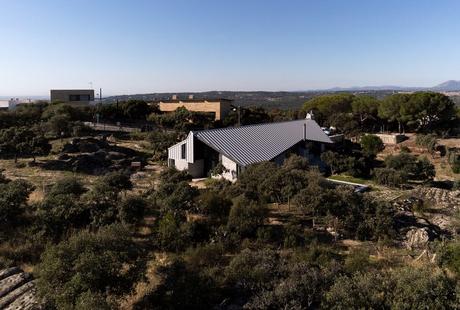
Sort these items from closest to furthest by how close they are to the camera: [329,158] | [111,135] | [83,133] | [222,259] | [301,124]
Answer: [222,259], [329,158], [301,124], [83,133], [111,135]

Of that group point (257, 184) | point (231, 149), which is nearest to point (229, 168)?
point (231, 149)

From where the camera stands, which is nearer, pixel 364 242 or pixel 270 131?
pixel 364 242

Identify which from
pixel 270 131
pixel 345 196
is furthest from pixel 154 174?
pixel 345 196

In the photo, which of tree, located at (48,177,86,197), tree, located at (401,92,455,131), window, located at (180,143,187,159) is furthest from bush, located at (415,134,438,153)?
tree, located at (48,177,86,197)

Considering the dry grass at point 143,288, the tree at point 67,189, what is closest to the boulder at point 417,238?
the dry grass at point 143,288

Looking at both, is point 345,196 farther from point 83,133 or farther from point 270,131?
point 83,133

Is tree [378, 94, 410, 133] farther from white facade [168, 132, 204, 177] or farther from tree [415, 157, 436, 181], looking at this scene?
white facade [168, 132, 204, 177]

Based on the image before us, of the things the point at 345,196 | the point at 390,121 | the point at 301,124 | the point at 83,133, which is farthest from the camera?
the point at 390,121
